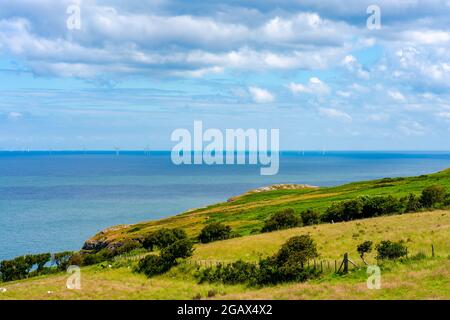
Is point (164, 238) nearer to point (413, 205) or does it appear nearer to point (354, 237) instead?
point (354, 237)

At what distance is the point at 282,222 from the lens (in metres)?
69.9

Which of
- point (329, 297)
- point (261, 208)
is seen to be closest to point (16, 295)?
point (329, 297)

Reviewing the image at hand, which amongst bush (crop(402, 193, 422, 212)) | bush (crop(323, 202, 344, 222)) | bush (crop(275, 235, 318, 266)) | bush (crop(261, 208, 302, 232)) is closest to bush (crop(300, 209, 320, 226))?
bush (crop(261, 208, 302, 232))

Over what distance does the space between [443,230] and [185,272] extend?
27638 millimetres

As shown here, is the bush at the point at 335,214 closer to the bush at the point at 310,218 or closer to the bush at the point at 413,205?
the bush at the point at 310,218

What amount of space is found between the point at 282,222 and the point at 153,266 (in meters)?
25.7

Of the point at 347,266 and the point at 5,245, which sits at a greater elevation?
the point at 347,266

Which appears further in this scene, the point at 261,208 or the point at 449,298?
the point at 261,208

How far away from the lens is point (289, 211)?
238 ft

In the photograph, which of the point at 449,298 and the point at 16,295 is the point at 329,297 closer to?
the point at 449,298

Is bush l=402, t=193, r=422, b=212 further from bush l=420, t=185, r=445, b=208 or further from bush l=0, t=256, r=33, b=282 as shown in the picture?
bush l=0, t=256, r=33, b=282

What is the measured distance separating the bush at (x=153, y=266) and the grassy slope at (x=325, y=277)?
3.15 feet

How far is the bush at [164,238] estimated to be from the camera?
210 ft

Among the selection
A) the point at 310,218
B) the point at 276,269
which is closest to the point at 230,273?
the point at 276,269
